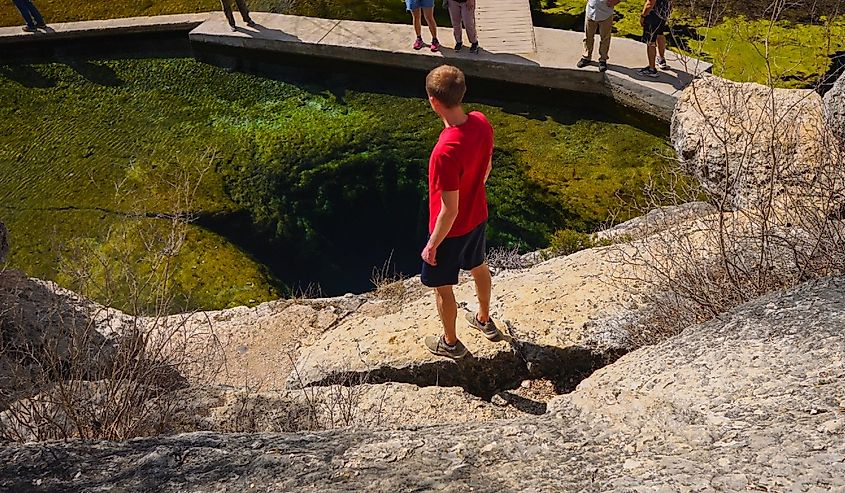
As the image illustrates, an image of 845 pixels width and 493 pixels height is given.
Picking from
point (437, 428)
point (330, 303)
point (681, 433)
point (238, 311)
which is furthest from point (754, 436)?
point (238, 311)

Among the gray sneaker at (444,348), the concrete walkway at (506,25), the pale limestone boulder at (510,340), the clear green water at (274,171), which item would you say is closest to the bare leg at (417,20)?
the concrete walkway at (506,25)

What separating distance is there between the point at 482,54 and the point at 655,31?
1921 millimetres

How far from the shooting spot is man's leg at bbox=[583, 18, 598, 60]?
718 cm

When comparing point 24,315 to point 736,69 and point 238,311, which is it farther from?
point 736,69

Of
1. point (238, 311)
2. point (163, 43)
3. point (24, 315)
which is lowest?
point (238, 311)

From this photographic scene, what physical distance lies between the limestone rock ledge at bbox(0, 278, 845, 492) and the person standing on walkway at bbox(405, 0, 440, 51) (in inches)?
238

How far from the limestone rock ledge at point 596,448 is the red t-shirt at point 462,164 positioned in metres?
1.18

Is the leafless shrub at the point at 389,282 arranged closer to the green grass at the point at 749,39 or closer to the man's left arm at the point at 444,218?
the man's left arm at the point at 444,218

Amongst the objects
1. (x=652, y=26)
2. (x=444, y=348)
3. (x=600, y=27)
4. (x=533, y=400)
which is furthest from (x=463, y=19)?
(x=533, y=400)

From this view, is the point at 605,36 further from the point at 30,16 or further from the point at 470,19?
the point at 30,16

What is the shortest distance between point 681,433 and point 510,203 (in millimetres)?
4578

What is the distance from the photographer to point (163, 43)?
368 inches

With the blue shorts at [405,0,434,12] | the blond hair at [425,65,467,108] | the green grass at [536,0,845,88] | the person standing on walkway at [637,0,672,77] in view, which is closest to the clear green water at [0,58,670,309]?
the person standing on walkway at [637,0,672,77]

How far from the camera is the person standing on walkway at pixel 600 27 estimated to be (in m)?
6.90
